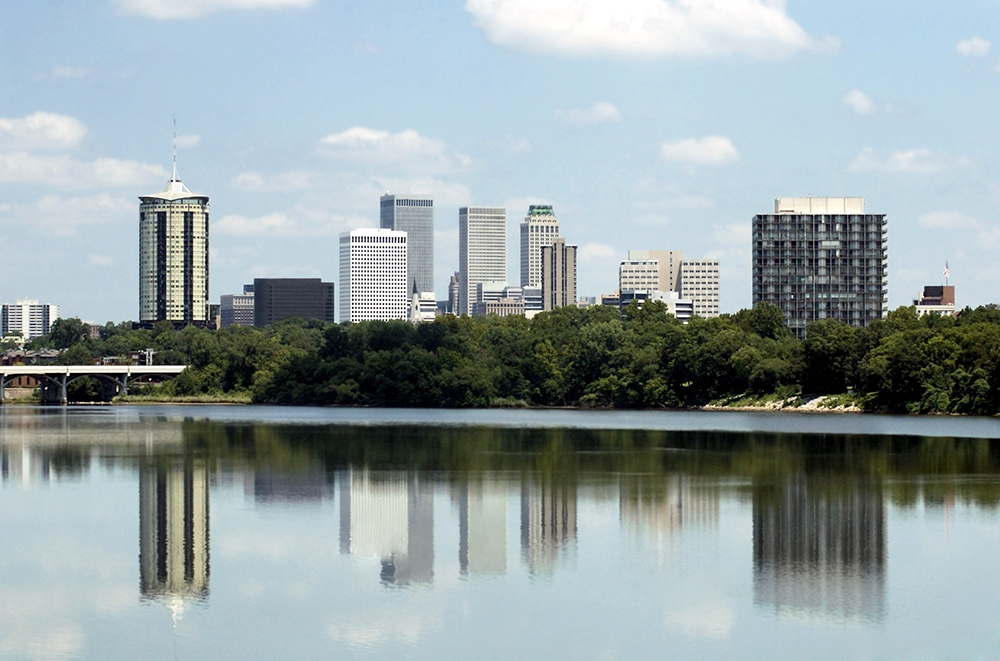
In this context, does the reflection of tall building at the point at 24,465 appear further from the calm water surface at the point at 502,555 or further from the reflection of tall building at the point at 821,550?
the reflection of tall building at the point at 821,550

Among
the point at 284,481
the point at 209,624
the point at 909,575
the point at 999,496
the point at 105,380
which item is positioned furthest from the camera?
the point at 105,380

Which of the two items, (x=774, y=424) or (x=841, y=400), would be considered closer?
(x=774, y=424)

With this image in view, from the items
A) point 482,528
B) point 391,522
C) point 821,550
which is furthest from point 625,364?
point 821,550

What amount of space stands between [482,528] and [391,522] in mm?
2815

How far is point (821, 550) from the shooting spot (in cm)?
3256

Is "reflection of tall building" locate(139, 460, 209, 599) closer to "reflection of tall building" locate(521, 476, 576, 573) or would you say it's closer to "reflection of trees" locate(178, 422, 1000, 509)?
"reflection of trees" locate(178, 422, 1000, 509)

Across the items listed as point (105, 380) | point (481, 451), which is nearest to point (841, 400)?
point (481, 451)

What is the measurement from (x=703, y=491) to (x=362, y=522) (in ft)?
39.2

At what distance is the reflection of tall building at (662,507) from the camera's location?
1430 inches

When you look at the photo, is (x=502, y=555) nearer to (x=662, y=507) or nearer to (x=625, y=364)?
(x=662, y=507)

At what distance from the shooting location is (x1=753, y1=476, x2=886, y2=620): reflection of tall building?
88.9 feet

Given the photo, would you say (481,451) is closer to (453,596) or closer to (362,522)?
(362,522)

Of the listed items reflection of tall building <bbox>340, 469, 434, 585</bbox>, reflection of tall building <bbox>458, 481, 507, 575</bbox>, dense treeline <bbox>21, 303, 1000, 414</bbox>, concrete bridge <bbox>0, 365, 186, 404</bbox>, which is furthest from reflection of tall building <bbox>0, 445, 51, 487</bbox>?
concrete bridge <bbox>0, 365, 186, 404</bbox>

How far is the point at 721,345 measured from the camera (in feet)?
420
